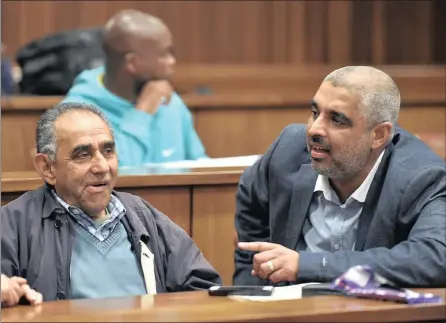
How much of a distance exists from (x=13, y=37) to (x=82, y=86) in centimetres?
228

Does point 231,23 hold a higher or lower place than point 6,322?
higher

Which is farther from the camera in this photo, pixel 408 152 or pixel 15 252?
pixel 408 152

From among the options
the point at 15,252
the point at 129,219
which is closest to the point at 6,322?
the point at 15,252

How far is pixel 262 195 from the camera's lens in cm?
274

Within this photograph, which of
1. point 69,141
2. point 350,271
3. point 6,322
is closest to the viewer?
point 6,322

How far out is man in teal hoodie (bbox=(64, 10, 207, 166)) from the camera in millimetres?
4094

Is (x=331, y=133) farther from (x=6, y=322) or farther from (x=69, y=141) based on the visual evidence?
(x=6, y=322)

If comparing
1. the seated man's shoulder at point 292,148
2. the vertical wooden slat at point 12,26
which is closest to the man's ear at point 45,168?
the seated man's shoulder at point 292,148

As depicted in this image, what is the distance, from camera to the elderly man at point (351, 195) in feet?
7.61

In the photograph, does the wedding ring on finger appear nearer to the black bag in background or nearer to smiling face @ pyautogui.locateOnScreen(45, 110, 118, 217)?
smiling face @ pyautogui.locateOnScreen(45, 110, 118, 217)

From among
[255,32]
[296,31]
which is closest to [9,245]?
[255,32]

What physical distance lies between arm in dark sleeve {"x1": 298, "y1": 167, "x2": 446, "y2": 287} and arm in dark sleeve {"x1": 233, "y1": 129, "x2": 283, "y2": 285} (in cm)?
40

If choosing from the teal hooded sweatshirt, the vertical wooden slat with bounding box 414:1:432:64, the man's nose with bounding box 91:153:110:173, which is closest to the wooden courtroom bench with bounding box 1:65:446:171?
the teal hooded sweatshirt

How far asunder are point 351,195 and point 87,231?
2.16 ft
